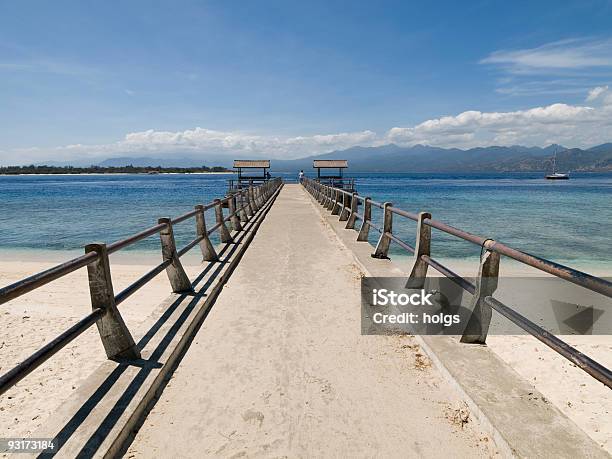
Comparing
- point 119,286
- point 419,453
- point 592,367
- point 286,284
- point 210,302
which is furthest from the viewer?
point 119,286

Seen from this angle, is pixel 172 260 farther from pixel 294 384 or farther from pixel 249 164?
pixel 249 164

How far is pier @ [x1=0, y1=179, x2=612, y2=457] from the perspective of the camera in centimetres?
260

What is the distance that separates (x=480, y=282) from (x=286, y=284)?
3.55 m

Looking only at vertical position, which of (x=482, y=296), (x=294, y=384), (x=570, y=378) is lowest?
(x=570, y=378)

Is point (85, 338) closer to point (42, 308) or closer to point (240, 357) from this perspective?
point (42, 308)

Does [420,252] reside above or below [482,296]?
above

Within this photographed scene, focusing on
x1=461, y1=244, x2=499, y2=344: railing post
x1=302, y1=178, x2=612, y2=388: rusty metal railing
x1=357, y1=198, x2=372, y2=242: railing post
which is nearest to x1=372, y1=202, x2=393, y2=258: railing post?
x1=357, y1=198, x2=372, y2=242: railing post

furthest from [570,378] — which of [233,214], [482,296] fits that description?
[233,214]

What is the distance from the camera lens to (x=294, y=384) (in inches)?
136

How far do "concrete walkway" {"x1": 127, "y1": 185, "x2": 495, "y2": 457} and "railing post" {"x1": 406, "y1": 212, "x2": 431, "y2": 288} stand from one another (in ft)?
2.98

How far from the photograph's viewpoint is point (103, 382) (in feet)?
10.4

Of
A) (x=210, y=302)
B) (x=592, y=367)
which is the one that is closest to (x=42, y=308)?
(x=210, y=302)

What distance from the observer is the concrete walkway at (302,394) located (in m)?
2.68

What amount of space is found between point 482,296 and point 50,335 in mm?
7772
